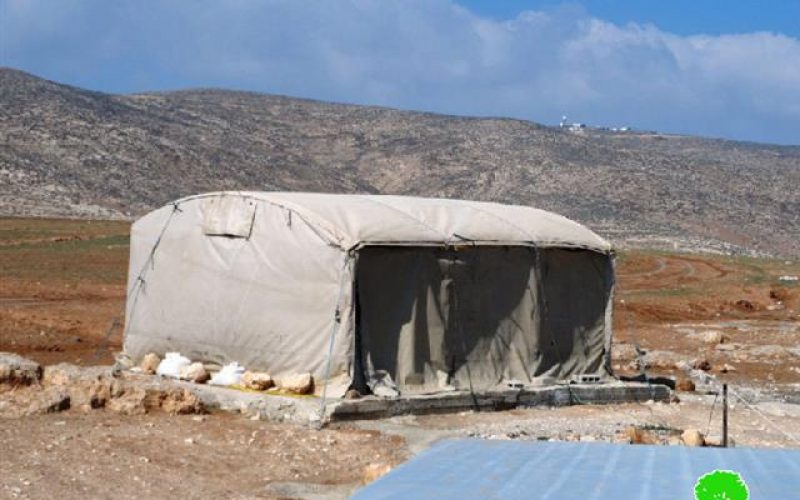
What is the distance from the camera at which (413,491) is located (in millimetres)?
7336

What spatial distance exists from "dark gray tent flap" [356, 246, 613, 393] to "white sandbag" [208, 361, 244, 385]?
1.61m

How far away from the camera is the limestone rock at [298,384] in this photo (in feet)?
47.1

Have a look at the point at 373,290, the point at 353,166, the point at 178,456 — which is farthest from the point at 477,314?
the point at 353,166

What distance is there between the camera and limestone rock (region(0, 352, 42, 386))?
14148 mm

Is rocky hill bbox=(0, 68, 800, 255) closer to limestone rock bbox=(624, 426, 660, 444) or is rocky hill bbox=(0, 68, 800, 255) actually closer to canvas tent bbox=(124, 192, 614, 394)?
canvas tent bbox=(124, 192, 614, 394)

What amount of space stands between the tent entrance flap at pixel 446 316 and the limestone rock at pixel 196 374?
6.92 ft

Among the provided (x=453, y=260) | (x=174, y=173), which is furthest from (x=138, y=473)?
(x=174, y=173)

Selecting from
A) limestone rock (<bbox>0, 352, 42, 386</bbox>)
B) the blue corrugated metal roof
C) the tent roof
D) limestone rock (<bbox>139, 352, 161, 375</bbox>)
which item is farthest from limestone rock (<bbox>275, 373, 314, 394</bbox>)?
the blue corrugated metal roof

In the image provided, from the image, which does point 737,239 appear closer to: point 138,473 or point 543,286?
point 543,286

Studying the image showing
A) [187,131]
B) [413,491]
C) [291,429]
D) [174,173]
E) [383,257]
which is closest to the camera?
[413,491]

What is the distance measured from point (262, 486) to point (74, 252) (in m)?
32.5

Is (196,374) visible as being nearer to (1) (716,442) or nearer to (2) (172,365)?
(2) (172,365)

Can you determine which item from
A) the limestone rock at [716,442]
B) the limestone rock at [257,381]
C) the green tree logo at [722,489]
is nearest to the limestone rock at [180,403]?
the limestone rock at [257,381]

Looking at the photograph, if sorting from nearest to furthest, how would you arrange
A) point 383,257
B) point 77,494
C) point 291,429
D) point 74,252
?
1. point 77,494
2. point 291,429
3. point 383,257
4. point 74,252
